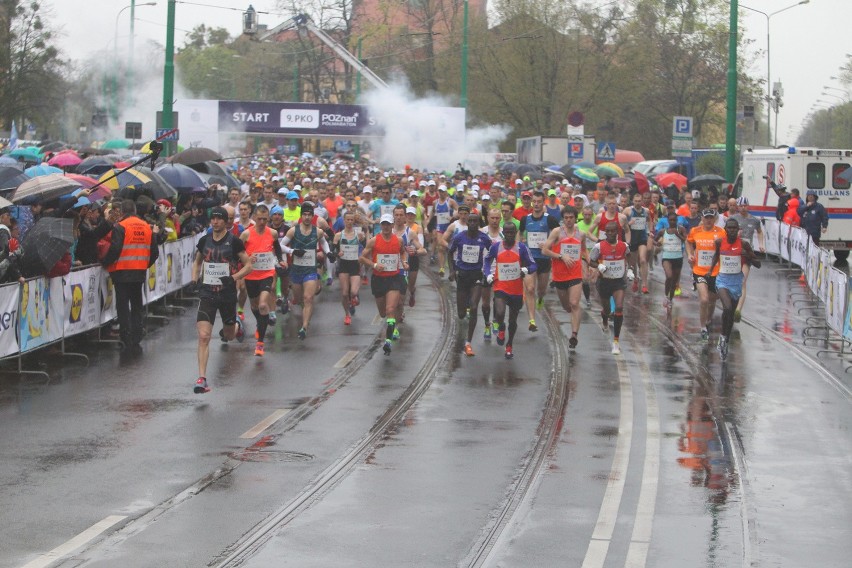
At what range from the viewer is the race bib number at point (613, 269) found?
16.8 meters

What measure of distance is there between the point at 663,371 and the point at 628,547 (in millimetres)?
7325

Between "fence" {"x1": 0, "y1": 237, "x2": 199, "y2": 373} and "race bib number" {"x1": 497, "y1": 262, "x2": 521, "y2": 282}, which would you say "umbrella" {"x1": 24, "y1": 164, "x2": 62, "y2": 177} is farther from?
"race bib number" {"x1": 497, "y1": 262, "x2": 521, "y2": 282}

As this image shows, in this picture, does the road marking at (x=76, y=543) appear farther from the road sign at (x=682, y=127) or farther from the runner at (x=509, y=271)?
the road sign at (x=682, y=127)

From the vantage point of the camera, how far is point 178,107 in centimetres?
5662

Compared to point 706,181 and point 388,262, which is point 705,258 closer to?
point 388,262

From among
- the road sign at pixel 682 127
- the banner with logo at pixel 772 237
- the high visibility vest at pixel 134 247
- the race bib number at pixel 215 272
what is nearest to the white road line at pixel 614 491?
the race bib number at pixel 215 272

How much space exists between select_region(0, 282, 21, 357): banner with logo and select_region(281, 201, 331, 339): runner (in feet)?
13.6

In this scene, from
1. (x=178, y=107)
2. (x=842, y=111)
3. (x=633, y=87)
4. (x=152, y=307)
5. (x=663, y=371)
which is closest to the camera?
(x=663, y=371)

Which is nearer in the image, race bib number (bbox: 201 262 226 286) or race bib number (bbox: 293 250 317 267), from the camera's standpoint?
race bib number (bbox: 201 262 226 286)

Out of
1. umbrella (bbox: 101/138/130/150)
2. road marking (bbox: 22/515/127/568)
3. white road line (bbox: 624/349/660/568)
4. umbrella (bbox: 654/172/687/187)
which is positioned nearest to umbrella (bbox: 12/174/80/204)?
white road line (bbox: 624/349/660/568)

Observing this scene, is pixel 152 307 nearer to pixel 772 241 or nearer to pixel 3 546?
pixel 3 546

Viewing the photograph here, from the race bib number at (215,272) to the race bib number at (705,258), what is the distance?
23.0 feet

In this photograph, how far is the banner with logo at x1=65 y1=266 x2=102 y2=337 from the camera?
1605cm

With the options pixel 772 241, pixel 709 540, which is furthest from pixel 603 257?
pixel 772 241
